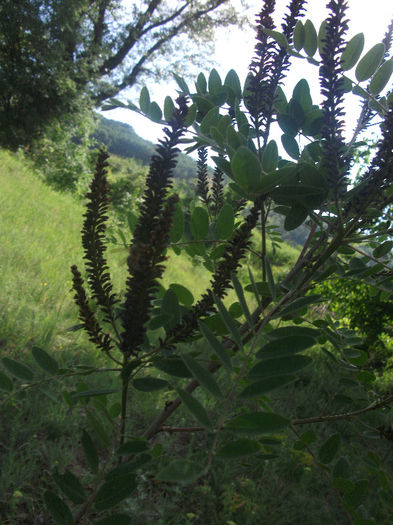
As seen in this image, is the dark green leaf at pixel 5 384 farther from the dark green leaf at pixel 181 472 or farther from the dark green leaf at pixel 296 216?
the dark green leaf at pixel 296 216

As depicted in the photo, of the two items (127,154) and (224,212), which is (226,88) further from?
(127,154)

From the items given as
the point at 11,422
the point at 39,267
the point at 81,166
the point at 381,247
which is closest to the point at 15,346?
the point at 11,422

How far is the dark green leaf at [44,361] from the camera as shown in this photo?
0.74 m

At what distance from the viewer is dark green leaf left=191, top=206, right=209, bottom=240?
0.83 metres

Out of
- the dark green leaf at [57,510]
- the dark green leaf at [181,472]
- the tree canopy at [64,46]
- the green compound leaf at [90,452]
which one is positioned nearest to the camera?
the dark green leaf at [181,472]

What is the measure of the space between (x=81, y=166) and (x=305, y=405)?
14125mm

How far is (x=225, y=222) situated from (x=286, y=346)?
374 mm

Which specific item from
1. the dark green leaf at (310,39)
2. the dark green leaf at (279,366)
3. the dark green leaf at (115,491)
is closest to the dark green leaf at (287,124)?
the dark green leaf at (310,39)

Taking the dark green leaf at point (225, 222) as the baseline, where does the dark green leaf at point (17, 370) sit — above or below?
below

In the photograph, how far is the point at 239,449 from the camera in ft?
1.44

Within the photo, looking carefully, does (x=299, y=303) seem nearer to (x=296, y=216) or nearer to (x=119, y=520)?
(x=296, y=216)

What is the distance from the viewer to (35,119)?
14.2 meters

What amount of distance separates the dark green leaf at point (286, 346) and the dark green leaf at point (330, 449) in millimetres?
538

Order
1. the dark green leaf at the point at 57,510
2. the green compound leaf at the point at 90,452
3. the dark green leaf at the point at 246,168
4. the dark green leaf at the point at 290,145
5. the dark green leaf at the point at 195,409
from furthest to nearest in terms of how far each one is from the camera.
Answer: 1. the dark green leaf at the point at 290,145
2. the green compound leaf at the point at 90,452
3. the dark green leaf at the point at 57,510
4. the dark green leaf at the point at 246,168
5. the dark green leaf at the point at 195,409
